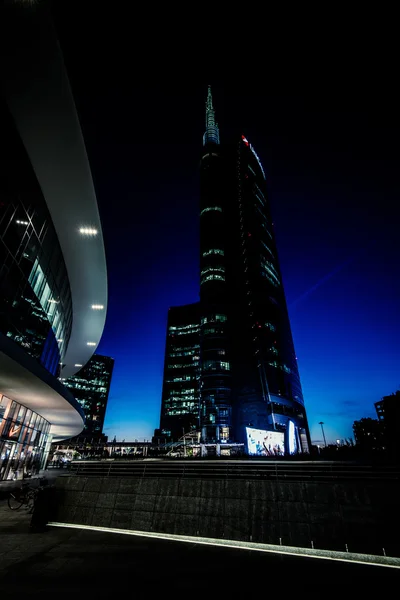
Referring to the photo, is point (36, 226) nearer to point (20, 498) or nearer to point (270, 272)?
point (20, 498)

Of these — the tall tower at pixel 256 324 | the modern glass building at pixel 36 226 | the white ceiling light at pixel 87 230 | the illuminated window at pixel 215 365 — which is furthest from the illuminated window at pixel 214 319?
the white ceiling light at pixel 87 230

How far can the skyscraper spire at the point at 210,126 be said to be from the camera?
151375 mm

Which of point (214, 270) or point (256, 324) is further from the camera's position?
point (214, 270)

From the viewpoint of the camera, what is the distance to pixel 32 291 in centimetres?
1941

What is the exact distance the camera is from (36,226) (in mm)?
19250

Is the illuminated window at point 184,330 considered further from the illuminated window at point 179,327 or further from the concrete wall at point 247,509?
the concrete wall at point 247,509

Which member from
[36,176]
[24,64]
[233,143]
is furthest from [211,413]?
[233,143]

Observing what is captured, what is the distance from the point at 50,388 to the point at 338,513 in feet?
57.6

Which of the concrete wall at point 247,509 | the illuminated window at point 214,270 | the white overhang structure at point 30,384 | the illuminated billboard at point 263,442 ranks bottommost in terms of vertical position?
the concrete wall at point 247,509

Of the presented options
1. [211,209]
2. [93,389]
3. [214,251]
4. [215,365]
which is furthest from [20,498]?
[93,389]

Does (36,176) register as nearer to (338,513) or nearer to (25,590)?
(25,590)

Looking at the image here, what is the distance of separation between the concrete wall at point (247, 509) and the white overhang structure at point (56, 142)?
60.9 ft

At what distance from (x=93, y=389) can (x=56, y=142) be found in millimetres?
179246

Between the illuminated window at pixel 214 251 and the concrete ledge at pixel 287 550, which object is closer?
the concrete ledge at pixel 287 550
